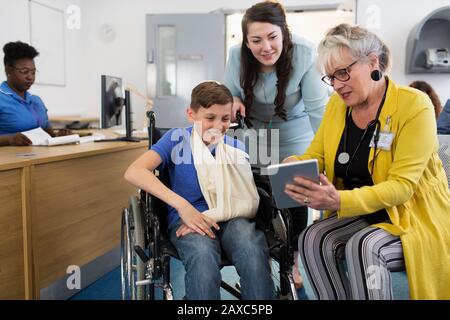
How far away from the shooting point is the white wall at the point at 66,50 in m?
4.10

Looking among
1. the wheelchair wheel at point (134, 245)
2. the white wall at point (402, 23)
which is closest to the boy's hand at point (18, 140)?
the wheelchair wheel at point (134, 245)

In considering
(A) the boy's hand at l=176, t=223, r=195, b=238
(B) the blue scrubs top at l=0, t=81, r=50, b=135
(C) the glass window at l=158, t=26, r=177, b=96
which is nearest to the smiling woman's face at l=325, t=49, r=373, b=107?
(A) the boy's hand at l=176, t=223, r=195, b=238

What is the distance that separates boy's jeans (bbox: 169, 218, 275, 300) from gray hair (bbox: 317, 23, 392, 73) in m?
0.56

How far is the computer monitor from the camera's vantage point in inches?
95.3

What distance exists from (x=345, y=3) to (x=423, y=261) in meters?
3.96

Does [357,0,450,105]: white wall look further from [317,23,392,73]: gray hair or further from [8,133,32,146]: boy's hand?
[8,133,32,146]: boy's hand

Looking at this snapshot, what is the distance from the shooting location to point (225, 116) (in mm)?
1494

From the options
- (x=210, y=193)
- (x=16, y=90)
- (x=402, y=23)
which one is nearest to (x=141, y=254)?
(x=210, y=193)

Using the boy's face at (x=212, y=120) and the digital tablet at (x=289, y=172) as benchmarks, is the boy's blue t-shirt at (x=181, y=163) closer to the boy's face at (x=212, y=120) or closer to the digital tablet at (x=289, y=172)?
the boy's face at (x=212, y=120)

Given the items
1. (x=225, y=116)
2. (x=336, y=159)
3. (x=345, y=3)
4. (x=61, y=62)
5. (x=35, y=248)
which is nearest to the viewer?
(x=336, y=159)
